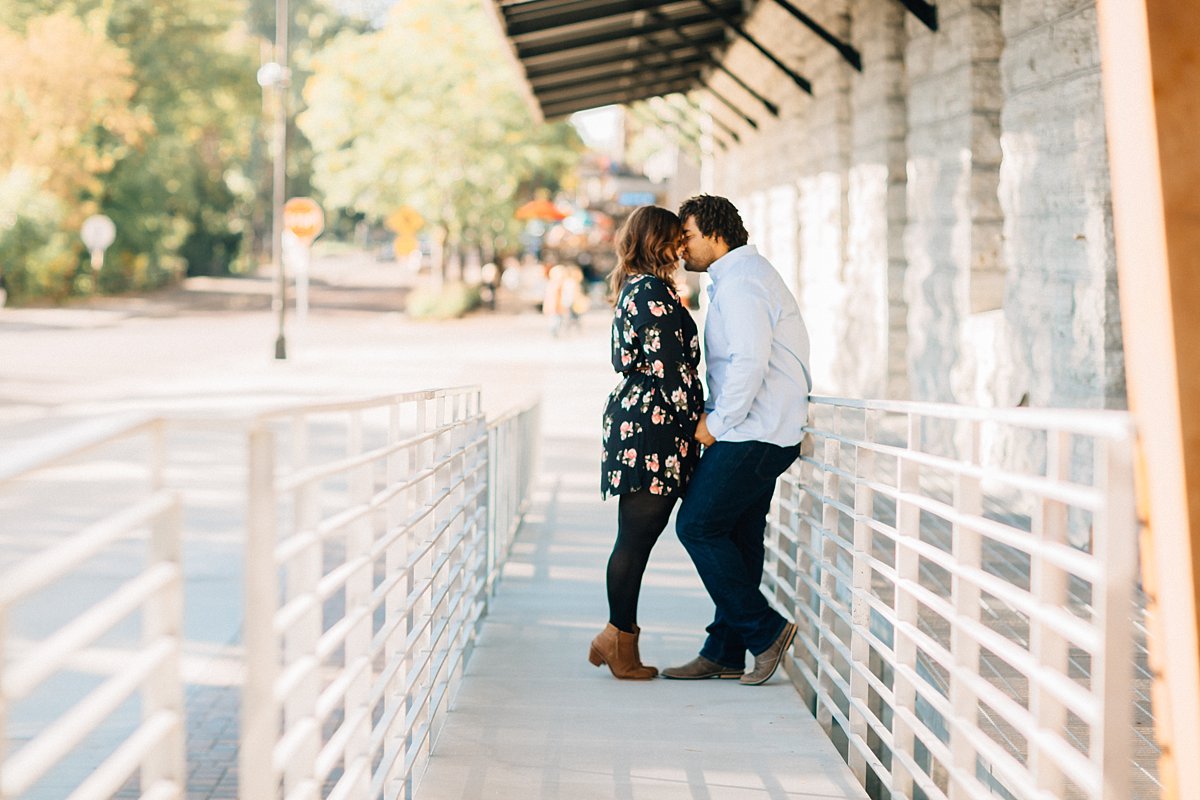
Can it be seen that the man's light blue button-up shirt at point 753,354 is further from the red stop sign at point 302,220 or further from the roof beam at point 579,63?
the red stop sign at point 302,220

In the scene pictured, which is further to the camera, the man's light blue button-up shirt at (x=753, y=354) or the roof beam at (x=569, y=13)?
the roof beam at (x=569, y=13)

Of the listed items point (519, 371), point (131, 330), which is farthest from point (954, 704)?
point (131, 330)

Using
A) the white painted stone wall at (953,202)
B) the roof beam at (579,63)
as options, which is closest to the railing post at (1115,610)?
the white painted stone wall at (953,202)

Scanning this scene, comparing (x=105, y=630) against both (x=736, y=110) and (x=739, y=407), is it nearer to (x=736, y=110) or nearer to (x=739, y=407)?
(x=739, y=407)

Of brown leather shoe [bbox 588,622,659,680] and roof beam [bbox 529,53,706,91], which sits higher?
roof beam [bbox 529,53,706,91]

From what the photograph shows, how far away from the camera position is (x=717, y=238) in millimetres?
5809

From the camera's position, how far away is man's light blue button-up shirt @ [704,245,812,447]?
18.2ft

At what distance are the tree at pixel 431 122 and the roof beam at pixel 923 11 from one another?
34.5 metres

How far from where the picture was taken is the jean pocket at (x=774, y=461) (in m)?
5.73

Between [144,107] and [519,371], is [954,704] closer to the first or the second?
[519,371]

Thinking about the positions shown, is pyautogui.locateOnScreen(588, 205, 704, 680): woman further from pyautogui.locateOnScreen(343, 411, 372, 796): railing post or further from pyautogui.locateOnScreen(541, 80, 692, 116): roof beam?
pyautogui.locateOnScreen(541, 80, 692, 116): roof beam

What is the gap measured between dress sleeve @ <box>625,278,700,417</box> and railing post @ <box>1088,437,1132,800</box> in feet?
9.98

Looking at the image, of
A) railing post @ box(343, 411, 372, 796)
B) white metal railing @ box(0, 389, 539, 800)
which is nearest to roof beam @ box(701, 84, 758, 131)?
white metal railing @ box(0, 389, 539, 800)

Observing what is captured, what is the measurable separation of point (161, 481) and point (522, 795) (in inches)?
101
